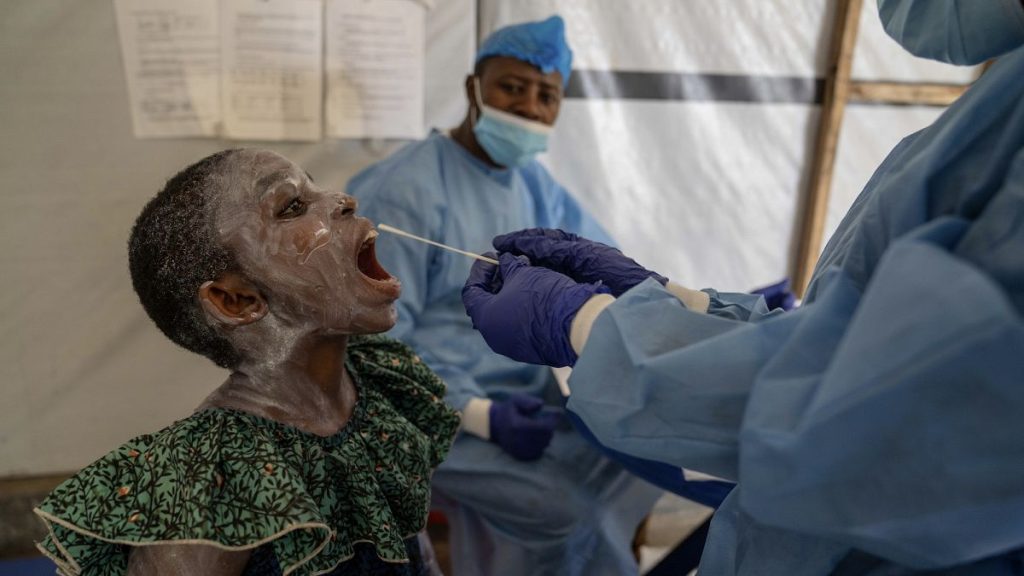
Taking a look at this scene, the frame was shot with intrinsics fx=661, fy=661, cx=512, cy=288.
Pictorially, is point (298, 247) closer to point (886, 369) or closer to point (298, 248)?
point (298, 248)

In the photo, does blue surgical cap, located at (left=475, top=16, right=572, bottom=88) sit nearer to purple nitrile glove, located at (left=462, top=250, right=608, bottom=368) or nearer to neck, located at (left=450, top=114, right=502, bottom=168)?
neck, located at (left=450, top=114, right=502, bottom=168)

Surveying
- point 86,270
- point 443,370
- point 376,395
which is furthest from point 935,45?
point 86,270

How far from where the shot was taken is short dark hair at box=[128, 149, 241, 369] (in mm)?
1018

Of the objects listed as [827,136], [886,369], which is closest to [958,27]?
[886,369]

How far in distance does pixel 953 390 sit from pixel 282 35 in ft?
6.58

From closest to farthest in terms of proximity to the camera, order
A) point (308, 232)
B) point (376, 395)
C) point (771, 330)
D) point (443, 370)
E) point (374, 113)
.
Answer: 1. point (771, 330)
2. point (308, 232)
3. point (376, 395)
4. point (443, 370)
5. point (374, 113)

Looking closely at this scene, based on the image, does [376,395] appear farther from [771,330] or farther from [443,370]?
[771,330]

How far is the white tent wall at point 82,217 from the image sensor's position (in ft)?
6.34

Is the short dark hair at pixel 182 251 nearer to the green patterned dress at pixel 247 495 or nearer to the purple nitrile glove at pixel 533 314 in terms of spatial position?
the green patterned dress at pixel 247 495

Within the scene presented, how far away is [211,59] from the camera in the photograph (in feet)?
6.61

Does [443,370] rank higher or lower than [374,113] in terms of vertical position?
lower

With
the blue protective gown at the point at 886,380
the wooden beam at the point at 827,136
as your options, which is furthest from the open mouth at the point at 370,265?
the wooden beam at the point at 827,136

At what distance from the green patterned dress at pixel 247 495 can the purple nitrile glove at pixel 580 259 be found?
408mm

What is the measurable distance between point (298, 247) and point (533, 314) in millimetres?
401
